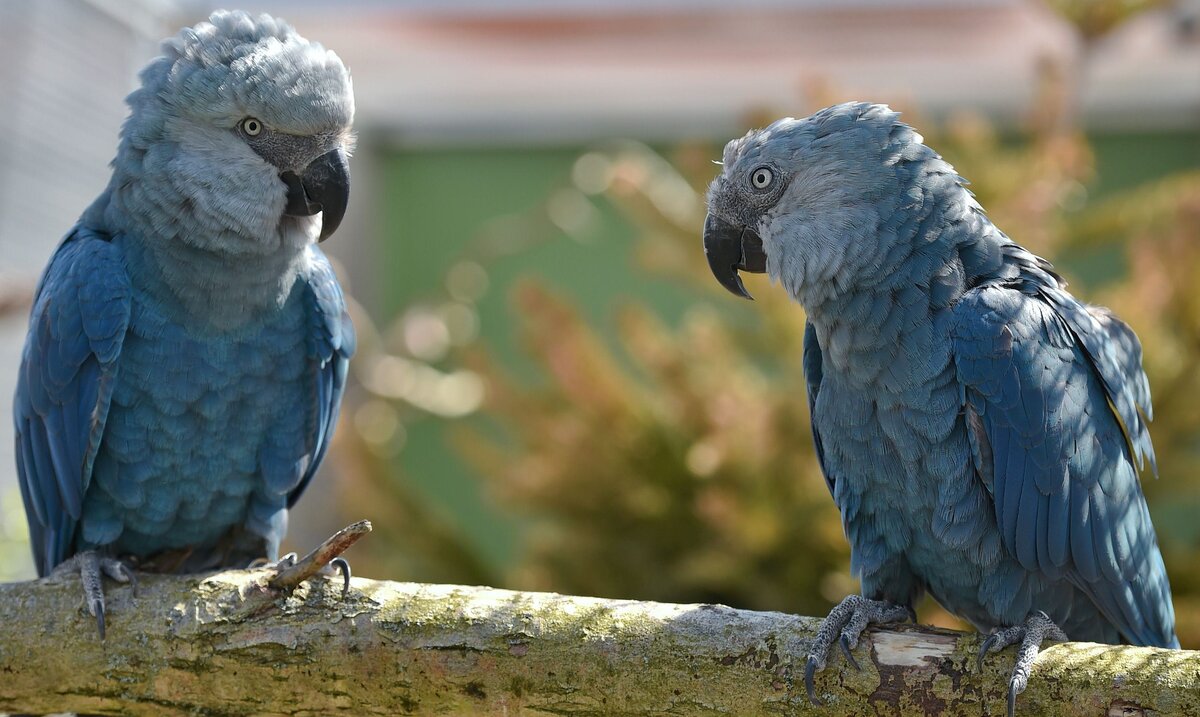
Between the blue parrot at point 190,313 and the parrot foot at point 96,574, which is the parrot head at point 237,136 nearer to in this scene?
the blue parrot at point 190,313

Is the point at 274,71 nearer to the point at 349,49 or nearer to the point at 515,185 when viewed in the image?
the point at 349,49

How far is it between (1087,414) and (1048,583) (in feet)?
1.34

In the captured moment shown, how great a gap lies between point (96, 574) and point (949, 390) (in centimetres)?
206

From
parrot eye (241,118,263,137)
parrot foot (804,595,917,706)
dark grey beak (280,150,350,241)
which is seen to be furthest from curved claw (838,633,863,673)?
parrot eye (241,118,263,137)

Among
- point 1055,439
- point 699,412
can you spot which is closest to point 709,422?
point 699,412

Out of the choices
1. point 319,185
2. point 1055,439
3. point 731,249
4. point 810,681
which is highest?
point 731,249

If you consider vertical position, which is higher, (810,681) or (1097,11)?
(1097,11)

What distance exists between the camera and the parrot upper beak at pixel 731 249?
2715mm

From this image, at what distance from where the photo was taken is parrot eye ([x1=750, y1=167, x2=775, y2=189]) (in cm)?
264

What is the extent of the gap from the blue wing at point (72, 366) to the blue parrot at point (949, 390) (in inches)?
62.5

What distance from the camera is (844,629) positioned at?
2271 millimetres

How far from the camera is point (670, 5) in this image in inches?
263

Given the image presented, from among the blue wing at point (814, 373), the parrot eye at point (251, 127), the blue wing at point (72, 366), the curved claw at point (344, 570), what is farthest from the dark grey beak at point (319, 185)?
the blue wing at point (814, 373)

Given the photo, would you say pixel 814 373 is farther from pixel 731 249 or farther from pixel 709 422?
pixel 709 422
